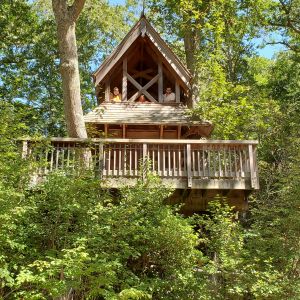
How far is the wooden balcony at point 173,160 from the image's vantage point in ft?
35.6

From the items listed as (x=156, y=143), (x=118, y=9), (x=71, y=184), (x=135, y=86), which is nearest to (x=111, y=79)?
(x=135, y=86)

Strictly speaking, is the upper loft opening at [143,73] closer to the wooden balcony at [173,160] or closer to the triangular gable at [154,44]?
the triangular gable at [154,44]

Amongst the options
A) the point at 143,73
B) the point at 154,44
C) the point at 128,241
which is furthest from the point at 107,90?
the point at 128,241

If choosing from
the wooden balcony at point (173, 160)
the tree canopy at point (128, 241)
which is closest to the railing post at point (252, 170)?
the wooden balcony at point (173, 160)

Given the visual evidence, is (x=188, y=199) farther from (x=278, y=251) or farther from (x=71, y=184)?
(x=71, y=184)

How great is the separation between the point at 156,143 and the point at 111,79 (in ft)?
15.4

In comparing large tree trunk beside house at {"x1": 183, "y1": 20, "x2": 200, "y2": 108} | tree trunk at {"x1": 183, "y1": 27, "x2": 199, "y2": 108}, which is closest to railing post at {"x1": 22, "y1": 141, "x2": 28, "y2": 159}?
tree trunk at {"x1": 183, "y1": 27, "x2": 199, "y2": 108}

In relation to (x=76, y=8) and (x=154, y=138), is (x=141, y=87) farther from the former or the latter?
(x=76, y=8)

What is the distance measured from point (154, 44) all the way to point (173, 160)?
5005mm

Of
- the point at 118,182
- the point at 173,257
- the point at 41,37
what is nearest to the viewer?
the point at 173,257

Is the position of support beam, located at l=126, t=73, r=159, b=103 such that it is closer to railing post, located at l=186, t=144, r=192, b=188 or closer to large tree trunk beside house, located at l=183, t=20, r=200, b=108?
large tree trunk beside house, located at l=183, t=20, r=200, b=108

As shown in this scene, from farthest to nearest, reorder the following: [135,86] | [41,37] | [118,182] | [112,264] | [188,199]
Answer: [41,37] < [135,86] < [188,199] < [118,182] < [112,264]

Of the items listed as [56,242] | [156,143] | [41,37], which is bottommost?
[56,242]

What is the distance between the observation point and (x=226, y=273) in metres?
9.30
